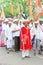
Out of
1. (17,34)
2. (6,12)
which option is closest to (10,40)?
(17,34)

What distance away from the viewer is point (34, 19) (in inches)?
622

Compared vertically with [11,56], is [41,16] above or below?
above

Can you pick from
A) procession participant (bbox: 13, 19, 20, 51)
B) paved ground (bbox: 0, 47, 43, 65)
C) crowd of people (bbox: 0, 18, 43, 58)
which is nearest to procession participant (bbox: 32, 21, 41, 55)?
crowd of people (bbox: 0, 18, 43, 58)

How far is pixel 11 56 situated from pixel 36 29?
197cm

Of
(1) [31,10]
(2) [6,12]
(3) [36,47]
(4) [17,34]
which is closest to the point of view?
(3) [36,47]

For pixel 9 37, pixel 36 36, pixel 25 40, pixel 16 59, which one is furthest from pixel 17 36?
pixel 16 59

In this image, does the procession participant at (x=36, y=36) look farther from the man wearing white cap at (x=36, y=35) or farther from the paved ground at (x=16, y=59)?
the paved ground at (x=16, y=59)

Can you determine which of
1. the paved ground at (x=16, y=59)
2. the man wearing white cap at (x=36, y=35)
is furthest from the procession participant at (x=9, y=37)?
the man wearing white cap at (x=36, y=35)

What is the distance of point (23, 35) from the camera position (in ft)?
44.9

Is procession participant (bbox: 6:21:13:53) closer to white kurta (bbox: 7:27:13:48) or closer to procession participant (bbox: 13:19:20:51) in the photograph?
white kurta (bbox: 7:27:13:48)

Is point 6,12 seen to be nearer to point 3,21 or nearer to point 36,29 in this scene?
point 3,21

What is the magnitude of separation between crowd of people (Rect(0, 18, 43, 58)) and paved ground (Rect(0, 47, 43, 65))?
43cm

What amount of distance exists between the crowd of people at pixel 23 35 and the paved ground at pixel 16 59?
1.40 feet

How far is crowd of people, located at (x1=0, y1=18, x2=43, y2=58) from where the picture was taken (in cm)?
1380
